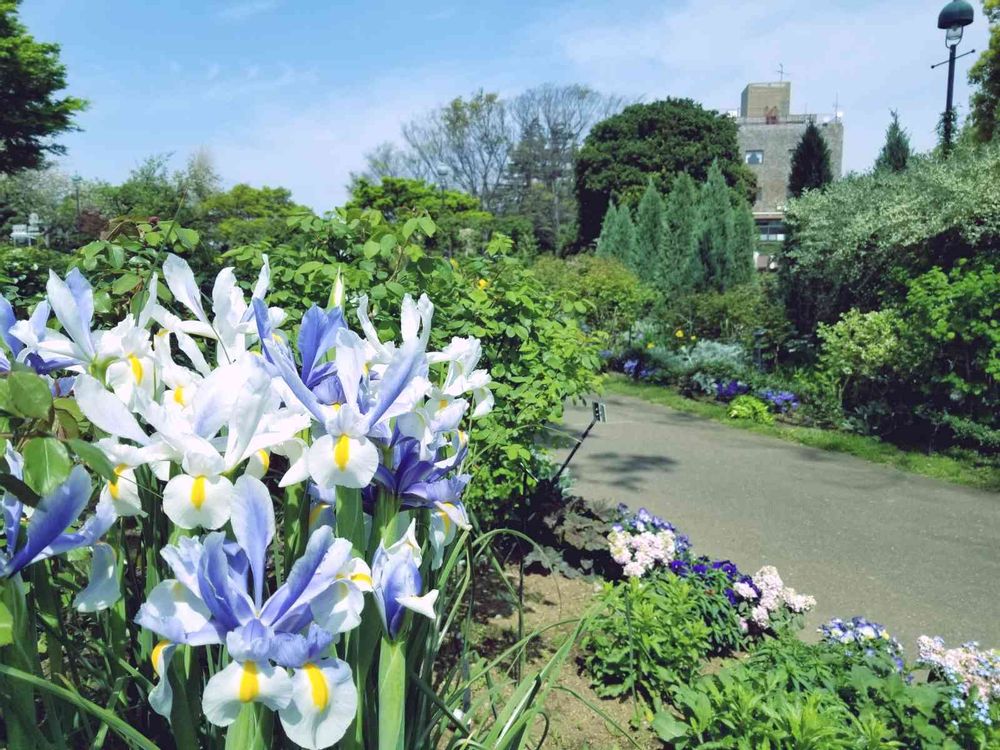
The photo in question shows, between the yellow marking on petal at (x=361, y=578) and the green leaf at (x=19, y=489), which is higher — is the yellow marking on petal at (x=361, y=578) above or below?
below

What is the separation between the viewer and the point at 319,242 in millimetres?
3285

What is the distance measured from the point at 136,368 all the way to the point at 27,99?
2242 centimetres

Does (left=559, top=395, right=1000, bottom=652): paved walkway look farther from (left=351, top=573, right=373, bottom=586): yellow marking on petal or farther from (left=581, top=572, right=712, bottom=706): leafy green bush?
(left=351, top=573, right=373, bottom=586): yellow marking on petal

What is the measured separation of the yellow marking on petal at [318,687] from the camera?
0.76m

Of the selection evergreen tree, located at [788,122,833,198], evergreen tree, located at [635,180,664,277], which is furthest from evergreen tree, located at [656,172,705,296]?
evergreen tree, located at [788,122,833,198]

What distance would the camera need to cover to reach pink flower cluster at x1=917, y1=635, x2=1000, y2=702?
101 inches

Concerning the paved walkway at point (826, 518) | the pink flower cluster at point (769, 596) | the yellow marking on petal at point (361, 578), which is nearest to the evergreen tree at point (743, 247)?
the paved walkway at point (826, 518)

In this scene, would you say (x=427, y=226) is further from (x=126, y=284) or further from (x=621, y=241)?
(x=621, y=241)

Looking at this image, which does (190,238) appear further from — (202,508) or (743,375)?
(743,375)

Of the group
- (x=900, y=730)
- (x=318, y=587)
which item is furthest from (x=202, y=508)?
(x=900, y=730)

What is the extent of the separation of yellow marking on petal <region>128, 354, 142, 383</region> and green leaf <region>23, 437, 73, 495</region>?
9.0 inches

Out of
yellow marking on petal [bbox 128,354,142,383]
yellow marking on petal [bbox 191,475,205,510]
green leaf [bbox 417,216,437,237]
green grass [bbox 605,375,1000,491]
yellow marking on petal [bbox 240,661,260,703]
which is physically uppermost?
green leaf [bbox 417,216,437,237]

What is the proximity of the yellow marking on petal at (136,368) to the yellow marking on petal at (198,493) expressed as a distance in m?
0.28

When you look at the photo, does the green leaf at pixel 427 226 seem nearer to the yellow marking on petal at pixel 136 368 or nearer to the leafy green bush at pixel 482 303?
the leafy green bush at pixel 482 303
